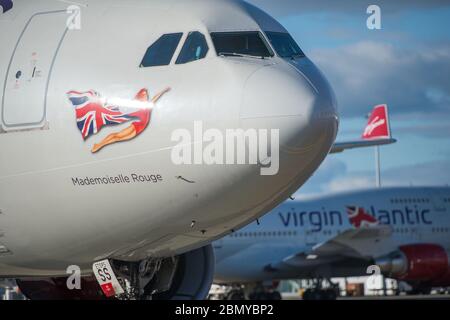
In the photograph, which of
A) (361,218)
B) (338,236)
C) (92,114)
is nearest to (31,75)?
(92,114)

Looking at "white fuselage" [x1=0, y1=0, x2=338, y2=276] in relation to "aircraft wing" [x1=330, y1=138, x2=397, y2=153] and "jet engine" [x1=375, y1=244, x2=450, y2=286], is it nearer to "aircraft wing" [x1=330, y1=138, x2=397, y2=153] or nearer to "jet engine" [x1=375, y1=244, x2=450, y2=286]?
"aircraft wing" [x1=330, y1=138, x2=397, y2=153]

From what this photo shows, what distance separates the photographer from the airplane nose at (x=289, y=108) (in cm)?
1000

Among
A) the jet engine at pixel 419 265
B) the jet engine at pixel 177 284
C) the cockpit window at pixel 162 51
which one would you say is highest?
the jet engine at pixel 419 265

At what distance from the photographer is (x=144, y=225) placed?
10789 millimetres

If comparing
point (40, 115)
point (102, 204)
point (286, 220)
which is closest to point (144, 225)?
point (102, 204)

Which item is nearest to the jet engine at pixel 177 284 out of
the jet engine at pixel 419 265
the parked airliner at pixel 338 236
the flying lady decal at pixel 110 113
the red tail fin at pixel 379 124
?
the flying lady decal at pixel 110 113

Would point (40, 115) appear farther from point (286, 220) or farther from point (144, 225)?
point (286, 220)

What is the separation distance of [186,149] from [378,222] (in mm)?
31017

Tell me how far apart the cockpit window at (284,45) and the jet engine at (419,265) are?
92.0 ft

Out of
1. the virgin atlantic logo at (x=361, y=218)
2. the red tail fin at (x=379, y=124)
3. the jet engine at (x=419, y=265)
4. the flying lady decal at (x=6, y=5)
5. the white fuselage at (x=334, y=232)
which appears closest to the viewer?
the flying lady decal at (x=6, y=5)

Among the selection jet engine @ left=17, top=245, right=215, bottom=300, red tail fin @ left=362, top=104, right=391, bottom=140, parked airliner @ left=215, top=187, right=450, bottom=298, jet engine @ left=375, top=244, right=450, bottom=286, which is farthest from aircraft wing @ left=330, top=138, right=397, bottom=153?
red tail fin @ left=362, top=104, right=391, bottom=140

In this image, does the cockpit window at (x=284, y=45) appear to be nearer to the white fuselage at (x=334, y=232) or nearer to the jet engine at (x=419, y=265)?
the jet engine at (x=419, y=265)

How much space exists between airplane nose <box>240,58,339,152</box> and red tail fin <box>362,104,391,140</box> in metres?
32.7

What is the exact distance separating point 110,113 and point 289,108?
1885 mm
